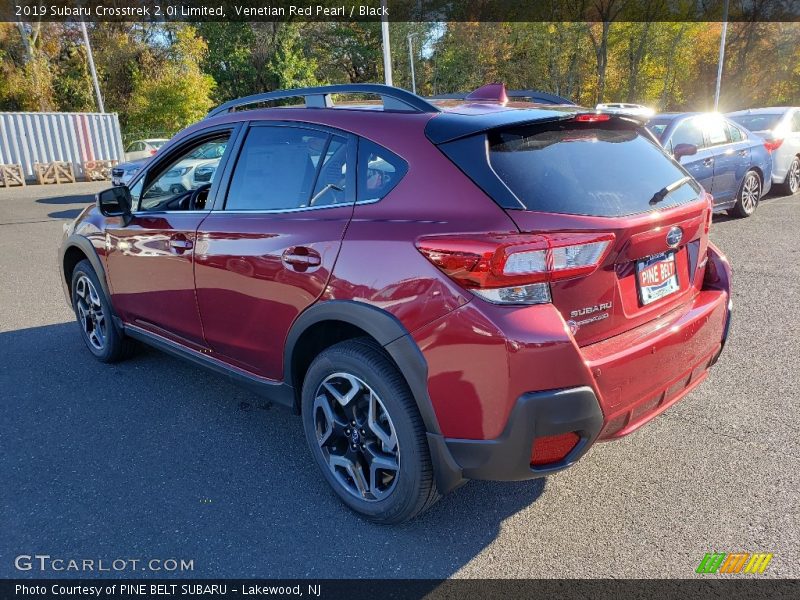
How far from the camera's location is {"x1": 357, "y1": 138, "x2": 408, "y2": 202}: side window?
2.43 metres

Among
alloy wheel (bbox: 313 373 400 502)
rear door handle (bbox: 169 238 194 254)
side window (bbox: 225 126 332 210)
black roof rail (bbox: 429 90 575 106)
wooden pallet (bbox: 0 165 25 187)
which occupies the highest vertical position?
black roof rail (bbox: 429 90 575 106)

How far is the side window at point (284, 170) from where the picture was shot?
2.73m

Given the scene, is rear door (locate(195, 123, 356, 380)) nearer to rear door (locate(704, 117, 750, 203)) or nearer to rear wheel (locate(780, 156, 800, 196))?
rear door (locate(704, 117, 750, 203))

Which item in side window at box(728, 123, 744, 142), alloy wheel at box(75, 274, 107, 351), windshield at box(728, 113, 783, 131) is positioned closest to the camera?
alloy wheel at box(75, 274, 107, 351)

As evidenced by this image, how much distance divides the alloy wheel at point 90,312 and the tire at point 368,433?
2.48m

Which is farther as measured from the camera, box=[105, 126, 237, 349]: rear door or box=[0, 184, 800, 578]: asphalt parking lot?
box=[105, 126, 237, 349]: rear door

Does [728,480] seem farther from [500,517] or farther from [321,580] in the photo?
[321,580]

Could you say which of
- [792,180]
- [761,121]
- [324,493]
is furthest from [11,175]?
[792,180]

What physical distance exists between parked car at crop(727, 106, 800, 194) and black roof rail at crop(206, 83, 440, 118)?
10.0 m

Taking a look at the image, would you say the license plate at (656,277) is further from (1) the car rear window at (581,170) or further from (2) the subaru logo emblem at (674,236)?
(1) the car rear window at (581,170)

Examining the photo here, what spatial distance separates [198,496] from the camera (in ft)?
9.27

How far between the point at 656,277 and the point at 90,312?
4.10 metres

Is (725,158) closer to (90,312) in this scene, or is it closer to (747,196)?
(747,196)

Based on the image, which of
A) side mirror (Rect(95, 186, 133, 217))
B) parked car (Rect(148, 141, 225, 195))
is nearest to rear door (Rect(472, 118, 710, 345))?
parked car (Rect(148, 141, 225, 195))
